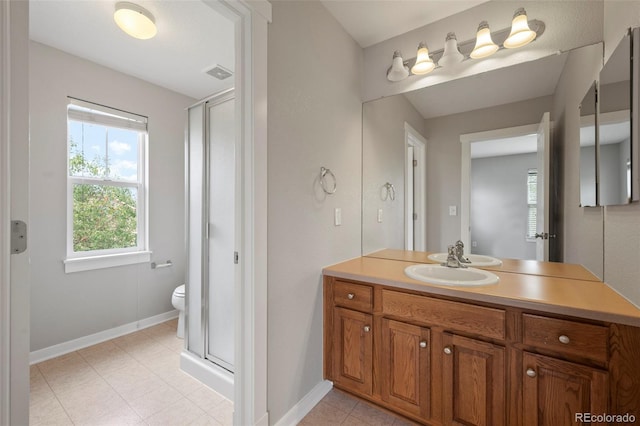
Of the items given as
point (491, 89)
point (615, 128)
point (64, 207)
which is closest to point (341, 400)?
point (615, 128)

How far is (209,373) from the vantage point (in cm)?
→ 191

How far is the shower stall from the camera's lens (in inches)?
74.3

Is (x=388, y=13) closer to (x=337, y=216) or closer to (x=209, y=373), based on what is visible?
(x=337, y=216)

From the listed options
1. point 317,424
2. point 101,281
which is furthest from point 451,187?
point 101,281

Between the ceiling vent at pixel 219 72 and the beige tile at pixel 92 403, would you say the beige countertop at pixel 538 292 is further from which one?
the ceiling vent at pixel 219 72

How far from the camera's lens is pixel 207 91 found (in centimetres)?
315

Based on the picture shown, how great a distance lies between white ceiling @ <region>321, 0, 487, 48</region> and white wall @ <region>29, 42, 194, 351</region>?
7.23ft

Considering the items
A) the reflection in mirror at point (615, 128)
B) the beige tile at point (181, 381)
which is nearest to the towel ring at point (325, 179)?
the reflection in mirror at point (615, 128)

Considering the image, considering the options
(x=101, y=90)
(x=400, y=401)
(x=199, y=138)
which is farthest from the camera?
(x=101, y=90)

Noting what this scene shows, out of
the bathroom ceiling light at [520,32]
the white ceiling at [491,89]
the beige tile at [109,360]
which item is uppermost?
the bathroom ceiling light at [520,32]

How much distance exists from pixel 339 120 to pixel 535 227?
1373 millimetres

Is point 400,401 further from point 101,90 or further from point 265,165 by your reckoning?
point 101,90

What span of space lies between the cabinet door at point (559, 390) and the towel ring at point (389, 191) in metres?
1.25

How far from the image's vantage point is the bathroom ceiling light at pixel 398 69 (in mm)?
1929
